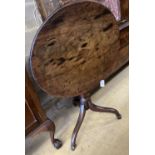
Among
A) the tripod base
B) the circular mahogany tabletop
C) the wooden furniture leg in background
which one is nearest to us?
the circular mahogany tabletop

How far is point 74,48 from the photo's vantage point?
1.44 metres

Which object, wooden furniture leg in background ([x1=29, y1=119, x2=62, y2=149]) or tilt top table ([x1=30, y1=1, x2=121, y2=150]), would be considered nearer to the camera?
tilt top table ([x1=30, y1=1, x2=121, y2=150])

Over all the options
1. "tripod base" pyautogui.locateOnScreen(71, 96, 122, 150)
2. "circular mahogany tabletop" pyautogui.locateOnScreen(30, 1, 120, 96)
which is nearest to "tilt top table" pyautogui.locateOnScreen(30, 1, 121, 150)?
"circular mahogany tabletop" pyautogui.locateOnScreen(30, 1, 120, 96)

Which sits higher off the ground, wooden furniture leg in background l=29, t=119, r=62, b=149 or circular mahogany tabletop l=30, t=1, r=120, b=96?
circular mahogany tabletop l=30, t=1, r=120, b=96

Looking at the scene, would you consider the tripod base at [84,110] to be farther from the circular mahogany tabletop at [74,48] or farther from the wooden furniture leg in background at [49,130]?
the circular mahogany tabletop at [74,48]

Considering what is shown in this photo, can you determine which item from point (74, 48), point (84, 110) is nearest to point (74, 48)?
point (74, 48)

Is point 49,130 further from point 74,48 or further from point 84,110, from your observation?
point 74,48

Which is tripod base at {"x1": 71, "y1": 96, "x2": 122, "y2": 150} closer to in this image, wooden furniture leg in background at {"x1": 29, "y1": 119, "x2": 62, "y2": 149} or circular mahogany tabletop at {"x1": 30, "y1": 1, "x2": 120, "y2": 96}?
wooden furniture leg in background at {"x1": 29, "y1": 119, "x2": 62, "y2": 149}

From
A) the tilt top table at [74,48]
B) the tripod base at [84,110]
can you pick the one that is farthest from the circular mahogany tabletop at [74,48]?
the tripod base at [84,110]

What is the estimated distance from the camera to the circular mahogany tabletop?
1314 millimetres

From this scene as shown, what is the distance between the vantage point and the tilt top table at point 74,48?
1.31 meters

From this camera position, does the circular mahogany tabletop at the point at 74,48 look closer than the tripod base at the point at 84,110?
Yes
